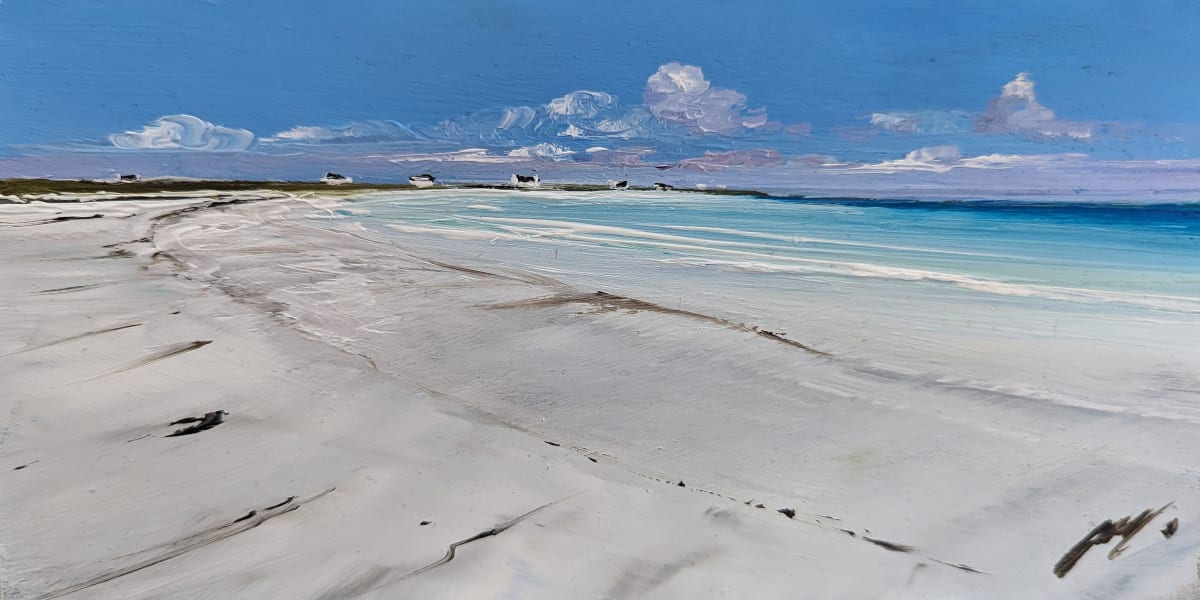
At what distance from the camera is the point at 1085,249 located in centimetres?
1253

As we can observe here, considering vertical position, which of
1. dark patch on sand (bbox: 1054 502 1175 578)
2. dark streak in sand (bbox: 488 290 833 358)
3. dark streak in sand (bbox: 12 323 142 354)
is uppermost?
dark streak in sand (bbox: 488 290 833 358)

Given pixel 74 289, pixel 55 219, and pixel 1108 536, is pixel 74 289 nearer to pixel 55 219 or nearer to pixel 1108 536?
→ pixel 1108 536

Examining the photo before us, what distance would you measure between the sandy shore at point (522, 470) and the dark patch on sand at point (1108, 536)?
27 millimetres

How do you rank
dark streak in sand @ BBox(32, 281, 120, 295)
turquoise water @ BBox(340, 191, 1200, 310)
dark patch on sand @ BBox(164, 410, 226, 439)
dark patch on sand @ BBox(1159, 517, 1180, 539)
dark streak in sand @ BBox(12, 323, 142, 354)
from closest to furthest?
dark patch on sand @ BBox(1159, 517, 1180, 539) < dark patch on sand @ BBox(164, 410, 226, 439) < dark streak in sand @ BBox(12, 323, 142, 354) < dark streak in sand @ BBox(32, 281, 120, 295) < turquoise water @ BBox(340, 191, 1200, 310)

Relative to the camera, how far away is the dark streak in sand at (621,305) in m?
4.15

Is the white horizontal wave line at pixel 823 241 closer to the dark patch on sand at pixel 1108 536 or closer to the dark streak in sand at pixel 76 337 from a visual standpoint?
the dark patch on sand at pixel 1108 536

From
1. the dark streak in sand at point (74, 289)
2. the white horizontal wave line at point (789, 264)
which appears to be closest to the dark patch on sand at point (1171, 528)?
the white horizontal wave line at point (789, 264)

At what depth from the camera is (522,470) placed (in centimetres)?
209

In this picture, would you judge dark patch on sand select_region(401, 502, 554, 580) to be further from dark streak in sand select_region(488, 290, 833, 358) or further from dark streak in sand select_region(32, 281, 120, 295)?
dark streak in sand select_region(32, 281, 120, 295)

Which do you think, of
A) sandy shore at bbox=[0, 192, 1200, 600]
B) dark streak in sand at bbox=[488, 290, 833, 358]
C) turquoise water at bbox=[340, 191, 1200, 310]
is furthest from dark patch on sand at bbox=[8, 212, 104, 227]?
dark streak in sand at bbox=[488, 290, 833, 358]

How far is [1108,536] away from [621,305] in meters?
3.33

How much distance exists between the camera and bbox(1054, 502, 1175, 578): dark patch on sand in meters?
1.71

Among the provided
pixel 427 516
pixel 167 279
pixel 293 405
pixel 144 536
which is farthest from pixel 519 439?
pixel 167 279

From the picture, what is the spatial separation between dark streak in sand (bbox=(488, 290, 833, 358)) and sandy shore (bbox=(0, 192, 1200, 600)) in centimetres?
31
